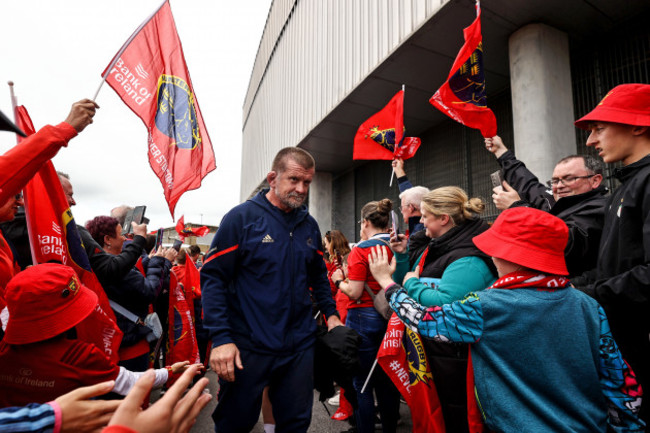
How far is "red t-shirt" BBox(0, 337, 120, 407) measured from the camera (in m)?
1.65

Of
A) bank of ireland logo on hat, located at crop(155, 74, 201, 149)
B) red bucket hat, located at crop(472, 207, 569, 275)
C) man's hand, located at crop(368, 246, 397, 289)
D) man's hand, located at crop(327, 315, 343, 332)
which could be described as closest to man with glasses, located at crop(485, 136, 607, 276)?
red bucket hat, located at crop(472, 207, 569, 275)

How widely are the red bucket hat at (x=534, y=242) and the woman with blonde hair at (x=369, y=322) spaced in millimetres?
A: 1416

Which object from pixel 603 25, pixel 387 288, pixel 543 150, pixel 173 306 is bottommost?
pixel 173 306

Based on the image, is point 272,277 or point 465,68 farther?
point 465,68

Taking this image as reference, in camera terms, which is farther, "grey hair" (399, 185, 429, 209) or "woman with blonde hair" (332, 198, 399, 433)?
"grey hair" (399, 185, 429, 209)

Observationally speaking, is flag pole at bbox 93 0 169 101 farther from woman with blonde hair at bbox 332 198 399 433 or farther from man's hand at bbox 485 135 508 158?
man's hand at bbox 485 135 508 158

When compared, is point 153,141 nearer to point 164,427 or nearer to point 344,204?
point 164,427

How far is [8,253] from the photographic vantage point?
220cm

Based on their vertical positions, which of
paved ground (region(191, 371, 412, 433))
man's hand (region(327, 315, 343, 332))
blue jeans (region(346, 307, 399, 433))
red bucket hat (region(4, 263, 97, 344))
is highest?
red bucket hat (region(4, 263, 97, 344))

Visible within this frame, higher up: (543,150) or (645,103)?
(543,150)

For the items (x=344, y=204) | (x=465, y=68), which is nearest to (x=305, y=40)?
(x=344, y=204)

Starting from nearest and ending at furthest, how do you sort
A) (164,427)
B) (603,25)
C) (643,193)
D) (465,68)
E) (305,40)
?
1. (164,427)
2. (643,193)
3. (465,68)
4. (603,25)
5. (305,40)

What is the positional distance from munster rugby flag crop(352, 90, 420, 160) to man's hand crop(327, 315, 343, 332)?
230 cm

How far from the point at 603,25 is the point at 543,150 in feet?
7.48
